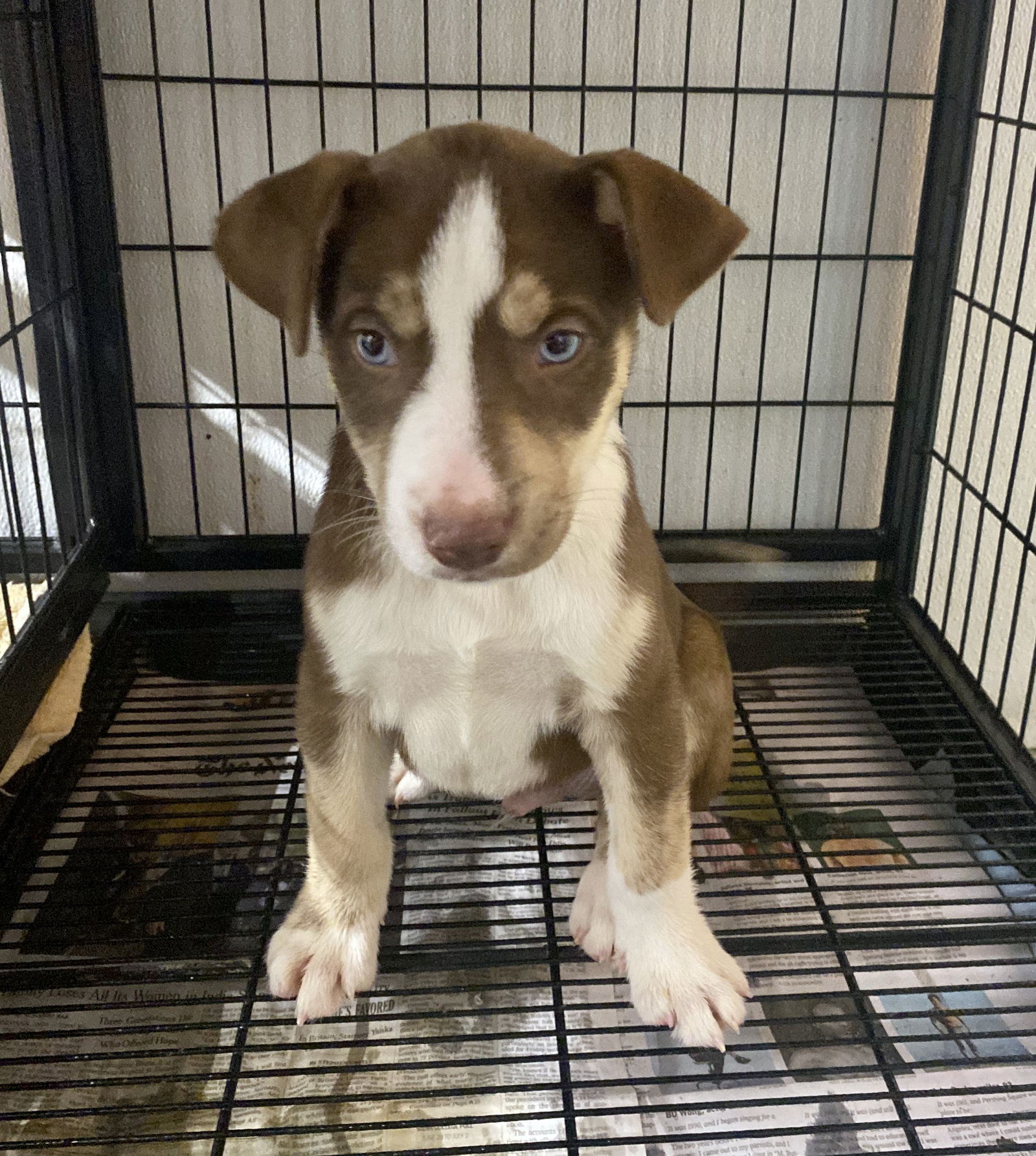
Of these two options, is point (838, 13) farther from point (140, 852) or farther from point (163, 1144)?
point (163, 1144)

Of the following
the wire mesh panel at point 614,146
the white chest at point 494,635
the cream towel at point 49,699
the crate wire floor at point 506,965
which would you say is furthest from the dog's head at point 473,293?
the wire mesh panel at point 614,146

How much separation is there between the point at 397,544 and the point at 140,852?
102cm

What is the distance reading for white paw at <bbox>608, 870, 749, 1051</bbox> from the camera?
1438 millimetres

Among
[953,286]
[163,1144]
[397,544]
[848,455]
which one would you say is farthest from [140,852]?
[953,286]

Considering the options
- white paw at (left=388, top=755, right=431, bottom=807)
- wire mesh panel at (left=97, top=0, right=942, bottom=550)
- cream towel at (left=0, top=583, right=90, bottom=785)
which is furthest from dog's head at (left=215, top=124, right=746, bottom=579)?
wire mesh panel at (left=97, top=0, right=942, bottom=550)

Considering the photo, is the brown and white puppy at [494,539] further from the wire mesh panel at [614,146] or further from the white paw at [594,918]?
the wire mesh panel at [614,146]

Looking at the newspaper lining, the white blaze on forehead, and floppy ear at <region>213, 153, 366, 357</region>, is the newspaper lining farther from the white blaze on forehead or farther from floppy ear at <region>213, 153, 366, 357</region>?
floppy ear at <region>213, 153, 366, 357</region>

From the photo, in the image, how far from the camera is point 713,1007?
145cm

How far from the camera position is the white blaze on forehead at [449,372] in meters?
1.12

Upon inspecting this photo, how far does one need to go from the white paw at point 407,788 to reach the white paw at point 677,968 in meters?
0.54

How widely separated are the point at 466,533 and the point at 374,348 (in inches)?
10.7

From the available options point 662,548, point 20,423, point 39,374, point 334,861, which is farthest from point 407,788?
point 20,423

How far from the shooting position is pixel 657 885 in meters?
1.47

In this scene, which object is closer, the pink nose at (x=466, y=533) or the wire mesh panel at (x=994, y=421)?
the pink nose at (x=466, y=533)
